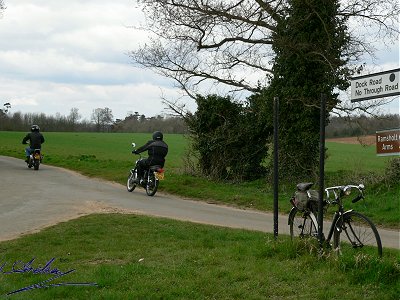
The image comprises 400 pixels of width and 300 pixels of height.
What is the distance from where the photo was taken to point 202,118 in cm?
2405

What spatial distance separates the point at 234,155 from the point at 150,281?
55.4 ft

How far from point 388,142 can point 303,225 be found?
8.26 feet

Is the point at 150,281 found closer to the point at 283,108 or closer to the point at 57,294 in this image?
the point at 57,294

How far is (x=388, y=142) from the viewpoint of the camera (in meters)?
6.59

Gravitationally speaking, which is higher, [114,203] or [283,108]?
[283,108]

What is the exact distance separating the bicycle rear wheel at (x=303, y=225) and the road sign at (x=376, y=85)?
2.04 meters

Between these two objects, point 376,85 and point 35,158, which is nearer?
point 376,85

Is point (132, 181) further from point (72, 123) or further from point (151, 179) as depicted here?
point (72, 123)

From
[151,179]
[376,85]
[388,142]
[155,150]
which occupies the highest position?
[376,85]

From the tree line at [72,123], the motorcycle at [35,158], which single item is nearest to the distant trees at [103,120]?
the tree line at [72,123]

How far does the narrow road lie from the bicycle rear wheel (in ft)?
6.70

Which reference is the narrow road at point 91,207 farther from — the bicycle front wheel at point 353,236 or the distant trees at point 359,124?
the distant trees at point 359,124

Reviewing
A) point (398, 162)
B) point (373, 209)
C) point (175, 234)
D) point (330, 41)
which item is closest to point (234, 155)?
point (330, 41)

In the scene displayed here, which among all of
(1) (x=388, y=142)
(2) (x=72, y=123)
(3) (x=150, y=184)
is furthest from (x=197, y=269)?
(2) (x=72, y=123)
